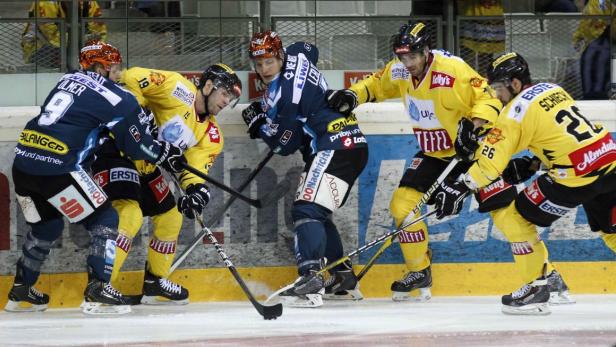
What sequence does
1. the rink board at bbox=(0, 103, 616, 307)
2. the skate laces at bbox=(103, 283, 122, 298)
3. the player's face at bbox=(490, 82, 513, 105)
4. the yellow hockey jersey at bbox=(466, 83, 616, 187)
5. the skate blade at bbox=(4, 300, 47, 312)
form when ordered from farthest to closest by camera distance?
the rink board at bbox=(0, 103, 616, 307), the skate blade at bbox=(4, 300, 47, 312), the skate laces at bbox=(103, 283, 122, 298), the player's face at bbox=(490, 82, 513, 105), the yellow hockey jersey at bbox=(466, 83, 616, 187)

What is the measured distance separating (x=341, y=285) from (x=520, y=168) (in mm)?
1098

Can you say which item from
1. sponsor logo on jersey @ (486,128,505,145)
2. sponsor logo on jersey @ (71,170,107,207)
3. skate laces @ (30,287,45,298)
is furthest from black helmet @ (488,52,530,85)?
skate laces @ (30,287,45,298)

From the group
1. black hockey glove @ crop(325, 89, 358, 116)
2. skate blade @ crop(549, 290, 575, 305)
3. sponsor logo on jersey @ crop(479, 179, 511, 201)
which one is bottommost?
skate blade @ crop(549, 290, 575, 305)

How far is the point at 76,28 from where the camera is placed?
7.25 m

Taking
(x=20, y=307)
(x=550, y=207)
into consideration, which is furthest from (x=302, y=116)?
(x=20, y=307)

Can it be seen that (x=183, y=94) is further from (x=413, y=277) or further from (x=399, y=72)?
(x=413, y=277)

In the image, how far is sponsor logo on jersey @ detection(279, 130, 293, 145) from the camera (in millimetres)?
6883

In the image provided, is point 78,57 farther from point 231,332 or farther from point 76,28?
point 231,332

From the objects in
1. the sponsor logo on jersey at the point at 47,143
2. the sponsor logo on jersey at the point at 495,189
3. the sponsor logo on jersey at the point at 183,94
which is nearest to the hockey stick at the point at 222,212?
the sponsor logo on jersey at the point at 183,94

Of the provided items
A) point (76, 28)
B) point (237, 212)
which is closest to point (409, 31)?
point (237, 212)

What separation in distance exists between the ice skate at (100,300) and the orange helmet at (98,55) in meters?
0.97

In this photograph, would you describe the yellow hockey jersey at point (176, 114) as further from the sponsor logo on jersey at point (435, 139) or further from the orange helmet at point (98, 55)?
the sponsor logo on jersey at point (435, 139)

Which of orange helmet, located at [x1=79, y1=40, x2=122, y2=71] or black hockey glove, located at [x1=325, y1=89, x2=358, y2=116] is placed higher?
orange helmet, located at [x1=79, y1=40, x2=122, y2=71]

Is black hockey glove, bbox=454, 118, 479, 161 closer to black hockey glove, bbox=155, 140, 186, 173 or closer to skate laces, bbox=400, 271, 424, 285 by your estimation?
skate laces, bbox=400, 271, 424, 285
